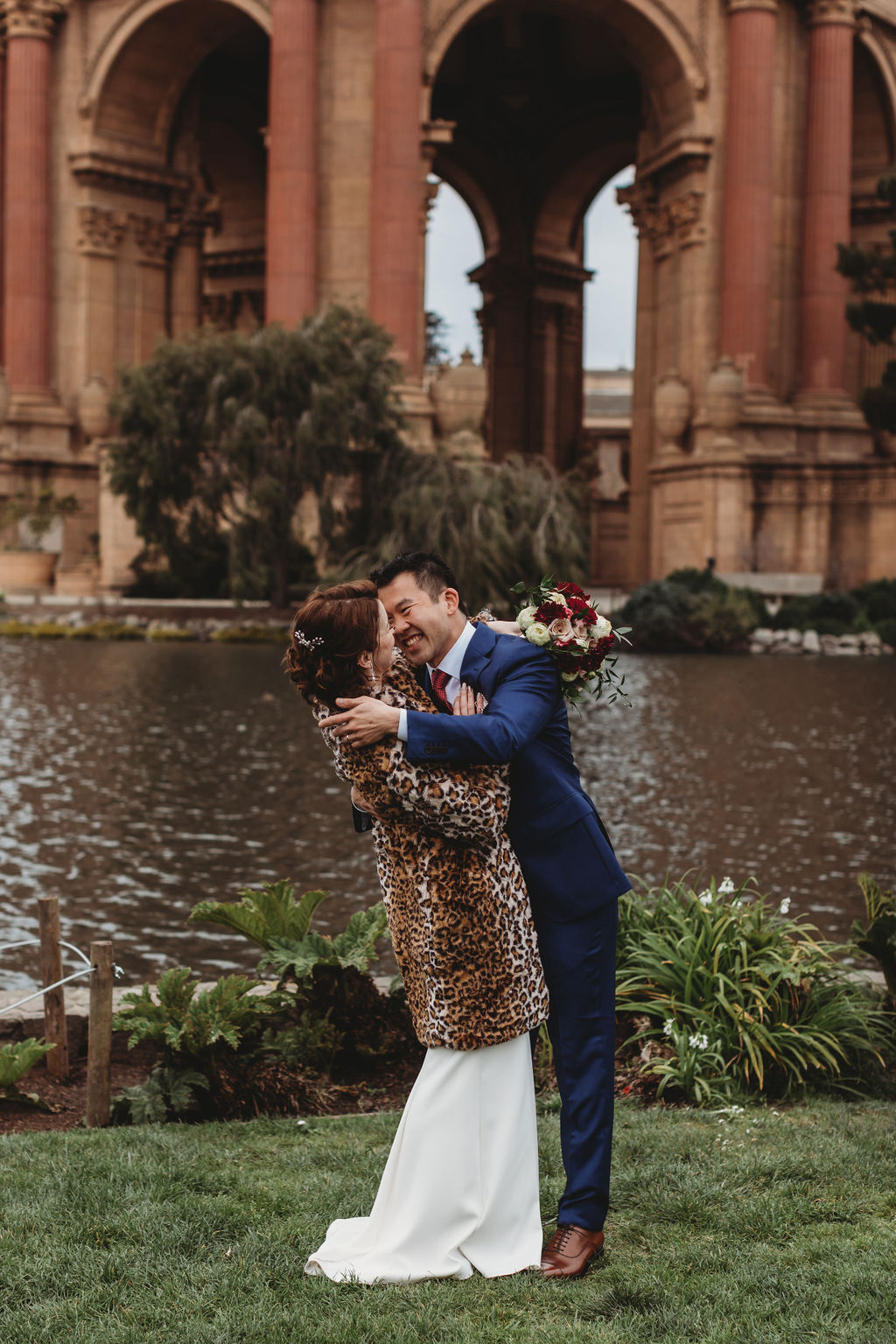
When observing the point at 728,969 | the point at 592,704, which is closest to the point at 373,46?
the point at 592,704

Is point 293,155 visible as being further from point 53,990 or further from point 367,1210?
point 367,1210

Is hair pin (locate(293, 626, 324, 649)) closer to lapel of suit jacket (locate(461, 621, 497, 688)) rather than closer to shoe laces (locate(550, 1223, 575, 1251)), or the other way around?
lapel of suit jacket (locate(461, 621, 497, 688))

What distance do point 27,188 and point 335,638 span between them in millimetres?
39786

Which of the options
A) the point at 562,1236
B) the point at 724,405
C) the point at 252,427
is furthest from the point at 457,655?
the point at 724,405

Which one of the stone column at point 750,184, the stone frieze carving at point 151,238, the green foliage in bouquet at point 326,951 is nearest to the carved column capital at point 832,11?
the stone column at point 750,184

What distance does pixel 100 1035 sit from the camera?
483cm

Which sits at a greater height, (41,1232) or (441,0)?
(441,0)

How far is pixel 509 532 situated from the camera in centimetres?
2894

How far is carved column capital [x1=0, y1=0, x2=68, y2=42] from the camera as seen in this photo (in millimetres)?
38906

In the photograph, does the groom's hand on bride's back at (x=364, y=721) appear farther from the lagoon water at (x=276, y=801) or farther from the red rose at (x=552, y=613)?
the lagoon water at (x=276, y=801)

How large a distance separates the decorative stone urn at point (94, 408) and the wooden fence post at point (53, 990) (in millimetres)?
35412

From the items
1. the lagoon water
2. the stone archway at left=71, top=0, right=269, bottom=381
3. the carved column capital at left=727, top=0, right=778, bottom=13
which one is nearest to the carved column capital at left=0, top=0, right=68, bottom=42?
the stone archway at left=71, top=0, right=269, bottom=381

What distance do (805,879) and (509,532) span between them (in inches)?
791

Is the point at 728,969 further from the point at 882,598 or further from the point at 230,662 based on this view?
the point at 882,598
